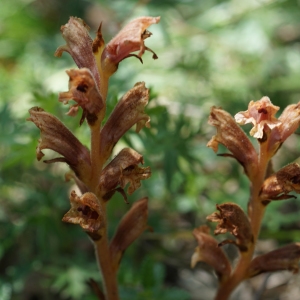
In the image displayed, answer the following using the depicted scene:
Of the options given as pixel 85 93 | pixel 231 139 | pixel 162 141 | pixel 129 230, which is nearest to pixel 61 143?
pixel 85 93

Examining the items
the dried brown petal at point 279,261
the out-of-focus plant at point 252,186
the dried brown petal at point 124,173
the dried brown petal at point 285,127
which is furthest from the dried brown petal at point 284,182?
the dried brown petal at point 124,173

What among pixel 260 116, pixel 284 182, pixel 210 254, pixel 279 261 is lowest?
pixel 279 261

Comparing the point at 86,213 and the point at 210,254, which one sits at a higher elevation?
the point at 86,213

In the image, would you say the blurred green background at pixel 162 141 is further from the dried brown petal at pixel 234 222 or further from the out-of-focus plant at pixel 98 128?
the out-of-focus plant at pixel 98 128

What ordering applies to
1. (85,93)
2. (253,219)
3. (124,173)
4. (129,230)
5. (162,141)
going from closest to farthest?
(85,93)
(124,173)
(253,219)
(129,230)
(162,141)

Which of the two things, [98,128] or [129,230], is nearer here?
[98,128]

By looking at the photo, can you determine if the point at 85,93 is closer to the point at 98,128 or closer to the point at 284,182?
the point at 98,128

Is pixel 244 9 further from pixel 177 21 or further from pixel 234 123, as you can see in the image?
pixel 234 123

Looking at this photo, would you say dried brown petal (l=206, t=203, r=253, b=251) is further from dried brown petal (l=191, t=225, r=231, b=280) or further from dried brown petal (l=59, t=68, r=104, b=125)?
dried brown petal (l=59, t=68, r=104, b=125)
